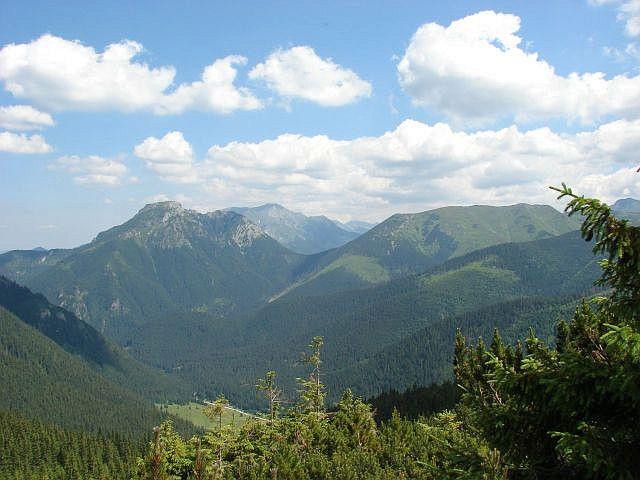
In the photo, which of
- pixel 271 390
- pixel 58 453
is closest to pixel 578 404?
pixel 271 390

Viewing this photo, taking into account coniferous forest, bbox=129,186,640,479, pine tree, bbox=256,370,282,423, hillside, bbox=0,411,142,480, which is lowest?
hillside, bbox=0,411,142,480

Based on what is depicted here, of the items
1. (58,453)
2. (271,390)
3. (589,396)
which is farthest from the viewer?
(58,453)

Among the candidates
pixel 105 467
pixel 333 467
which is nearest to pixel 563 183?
pixel 333 467

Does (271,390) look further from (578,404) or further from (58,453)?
(58,453)

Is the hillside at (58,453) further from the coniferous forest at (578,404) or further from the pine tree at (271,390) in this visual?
the coniferous forest at (578,404)

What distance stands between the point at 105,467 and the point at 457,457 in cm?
14417

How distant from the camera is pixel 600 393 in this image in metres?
10.3

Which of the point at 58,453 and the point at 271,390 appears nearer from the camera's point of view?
the point at 271,390

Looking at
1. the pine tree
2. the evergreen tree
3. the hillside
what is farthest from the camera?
the hillside

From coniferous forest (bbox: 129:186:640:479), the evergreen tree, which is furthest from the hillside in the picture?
the evergreen tree

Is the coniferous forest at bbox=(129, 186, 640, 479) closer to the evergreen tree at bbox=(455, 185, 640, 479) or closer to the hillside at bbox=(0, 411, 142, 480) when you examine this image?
the evergreen tree at bbox=(455, 185, 640, 479)

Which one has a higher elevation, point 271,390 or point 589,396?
point 589,396

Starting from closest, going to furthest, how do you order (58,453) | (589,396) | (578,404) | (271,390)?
(589,396) < (578,404) < (271,390) < (58,453)

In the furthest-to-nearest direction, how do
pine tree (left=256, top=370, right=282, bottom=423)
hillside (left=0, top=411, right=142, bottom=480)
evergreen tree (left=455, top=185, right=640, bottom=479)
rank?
hillside (left=0, top=411, right=142, bottom=480) < pine tree (left=256, top=370, right=282, bottom=423) < evergreen tree (left=455, top=185, right=640, bottom=479)
